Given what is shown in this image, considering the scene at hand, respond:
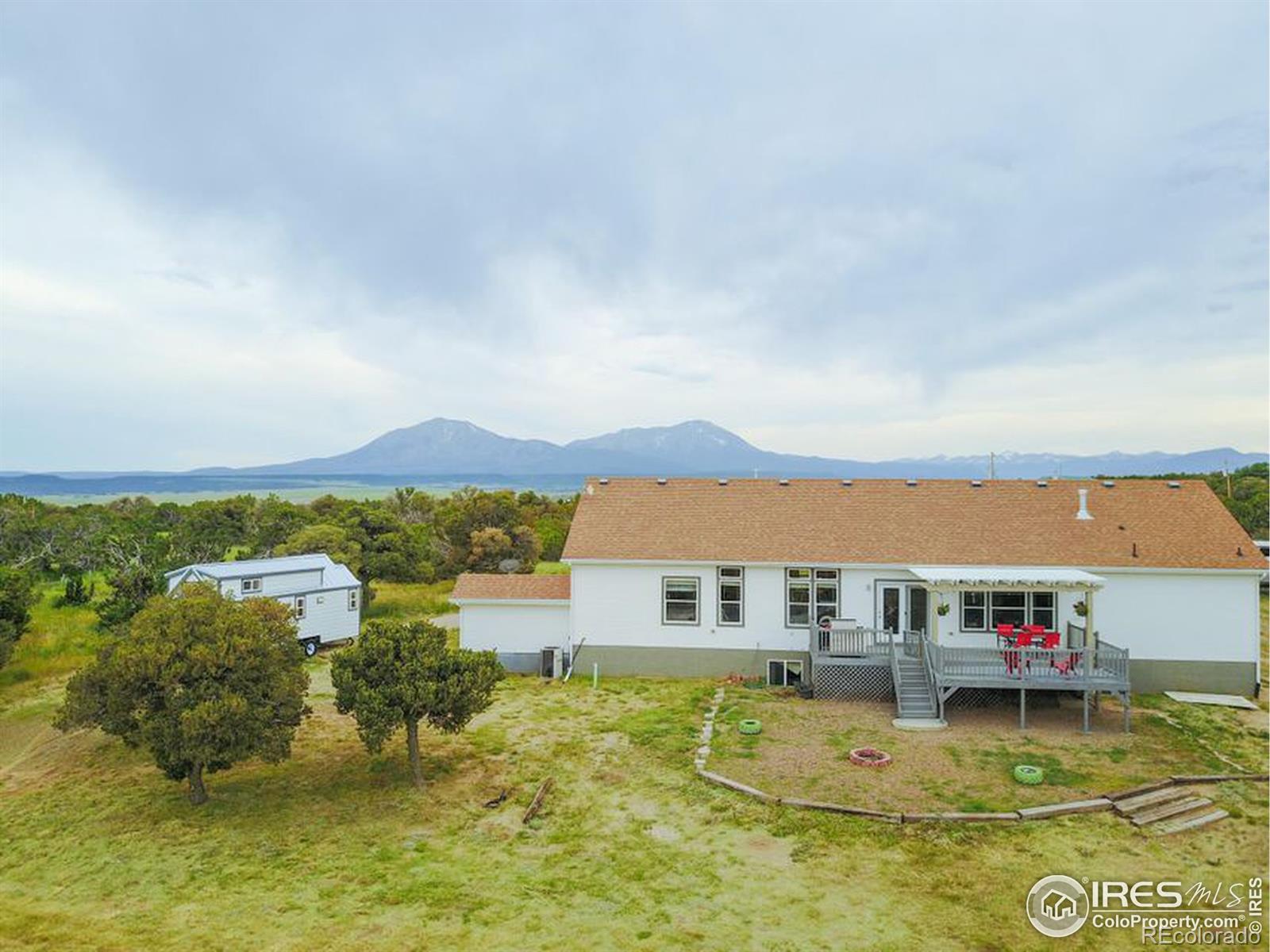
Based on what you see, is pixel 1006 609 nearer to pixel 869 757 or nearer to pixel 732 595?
pixel 732 595

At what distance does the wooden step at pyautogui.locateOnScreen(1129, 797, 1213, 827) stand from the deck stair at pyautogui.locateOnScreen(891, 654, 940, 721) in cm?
534

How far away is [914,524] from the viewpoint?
72.3 feet

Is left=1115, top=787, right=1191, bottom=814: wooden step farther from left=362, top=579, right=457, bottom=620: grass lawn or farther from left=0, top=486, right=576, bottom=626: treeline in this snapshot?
left=0, top=486, right=576, bottom=626: treeline

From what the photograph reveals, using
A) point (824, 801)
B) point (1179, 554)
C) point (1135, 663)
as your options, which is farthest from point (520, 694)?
point (1179, 554)

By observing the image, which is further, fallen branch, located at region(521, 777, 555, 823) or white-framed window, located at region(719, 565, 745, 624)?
white-framed window, located at region(719, 565, 745, 624)

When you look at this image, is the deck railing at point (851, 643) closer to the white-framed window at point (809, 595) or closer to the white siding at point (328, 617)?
the white-framed window at point (809, 595)

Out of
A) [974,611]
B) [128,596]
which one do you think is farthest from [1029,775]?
[128,596]

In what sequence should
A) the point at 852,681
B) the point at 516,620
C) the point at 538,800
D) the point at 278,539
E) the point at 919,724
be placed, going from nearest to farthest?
the point at 538,800 → the point at 919,724 → the point at 852,681 → the point at 516,620 → the point at 278,539

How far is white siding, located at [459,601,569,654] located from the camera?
22688mm

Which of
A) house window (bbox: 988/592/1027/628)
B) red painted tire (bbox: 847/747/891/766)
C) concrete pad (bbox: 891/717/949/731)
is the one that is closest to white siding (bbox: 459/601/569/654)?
concrete pad (bbox: 891/717/949/731)

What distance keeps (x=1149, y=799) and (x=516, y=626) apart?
16.0 metres

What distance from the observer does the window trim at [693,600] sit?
21562 millimetres

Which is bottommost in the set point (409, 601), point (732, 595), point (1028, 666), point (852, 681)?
point (852, 681)

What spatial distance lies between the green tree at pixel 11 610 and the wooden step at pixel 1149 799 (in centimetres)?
2762
